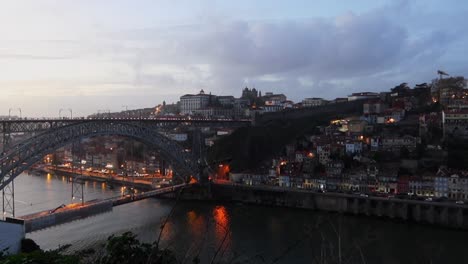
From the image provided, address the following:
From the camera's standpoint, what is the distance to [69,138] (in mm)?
12398

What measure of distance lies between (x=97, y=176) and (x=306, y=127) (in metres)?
10.0

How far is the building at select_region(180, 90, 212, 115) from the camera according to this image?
3406 centimetres

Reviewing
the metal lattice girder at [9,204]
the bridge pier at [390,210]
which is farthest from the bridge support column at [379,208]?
the metal lattice girder at [9,204]

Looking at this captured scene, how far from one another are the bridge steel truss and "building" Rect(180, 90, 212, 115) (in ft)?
54.2

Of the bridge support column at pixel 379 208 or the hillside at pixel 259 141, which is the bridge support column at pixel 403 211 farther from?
the hillside at pixel 259 141

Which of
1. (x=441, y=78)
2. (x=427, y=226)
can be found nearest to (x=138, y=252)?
(x=427, y=226)

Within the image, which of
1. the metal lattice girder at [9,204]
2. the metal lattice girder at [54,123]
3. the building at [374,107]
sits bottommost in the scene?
the metal lattice girder at [9,204]

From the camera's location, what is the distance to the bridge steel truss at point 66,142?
1099 cm

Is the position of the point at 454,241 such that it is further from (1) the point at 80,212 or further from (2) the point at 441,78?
(2) the point at 441,78

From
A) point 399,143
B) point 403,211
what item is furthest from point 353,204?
point 399,143

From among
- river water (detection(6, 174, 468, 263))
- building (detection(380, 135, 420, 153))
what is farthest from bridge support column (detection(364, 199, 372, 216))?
building (detection(380, 135, 420, 153))

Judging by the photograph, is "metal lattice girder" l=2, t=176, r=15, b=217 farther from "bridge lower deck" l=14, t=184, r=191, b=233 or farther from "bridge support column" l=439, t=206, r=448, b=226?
"bridge support column" l=439, t=206, r=448, b=226

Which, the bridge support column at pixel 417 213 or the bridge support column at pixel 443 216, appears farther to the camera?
the bridge support column at pixel 417 213

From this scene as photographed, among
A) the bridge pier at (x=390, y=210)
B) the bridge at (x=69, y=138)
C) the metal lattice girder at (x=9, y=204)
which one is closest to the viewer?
the metal lattice girder at (x=9, y=204)
